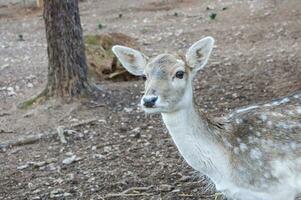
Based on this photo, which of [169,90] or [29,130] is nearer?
[169,90]

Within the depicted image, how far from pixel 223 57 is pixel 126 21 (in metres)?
5.46

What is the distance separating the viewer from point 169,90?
161 inches

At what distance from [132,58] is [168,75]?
0.45 meters

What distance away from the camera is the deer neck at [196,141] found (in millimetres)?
4148

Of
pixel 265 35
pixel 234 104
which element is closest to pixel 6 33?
pixel 265 35

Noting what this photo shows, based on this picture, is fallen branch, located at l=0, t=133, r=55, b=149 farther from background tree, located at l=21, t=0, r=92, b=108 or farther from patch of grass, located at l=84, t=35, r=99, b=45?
patch of grass, located at l=84, t=35, r=99, b=45

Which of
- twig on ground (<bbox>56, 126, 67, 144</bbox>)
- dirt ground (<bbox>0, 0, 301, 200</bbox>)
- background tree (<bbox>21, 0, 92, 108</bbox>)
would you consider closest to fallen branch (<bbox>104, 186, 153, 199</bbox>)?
dirt ground (<bbox>0, 0, 301, 200</bbox>)

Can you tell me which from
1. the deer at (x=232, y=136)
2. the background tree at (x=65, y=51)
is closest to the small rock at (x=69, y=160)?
the background tree at (x=65, y=51)

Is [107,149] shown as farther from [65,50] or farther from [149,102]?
[149,102]

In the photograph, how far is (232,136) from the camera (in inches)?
171

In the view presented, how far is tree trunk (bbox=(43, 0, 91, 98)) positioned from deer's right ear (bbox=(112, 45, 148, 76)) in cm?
306

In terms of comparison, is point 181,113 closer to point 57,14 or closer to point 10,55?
point 57,14

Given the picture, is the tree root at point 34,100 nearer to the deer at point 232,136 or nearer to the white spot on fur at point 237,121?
the deer at point 232,136

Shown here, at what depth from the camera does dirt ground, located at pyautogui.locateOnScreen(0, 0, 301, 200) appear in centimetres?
568
